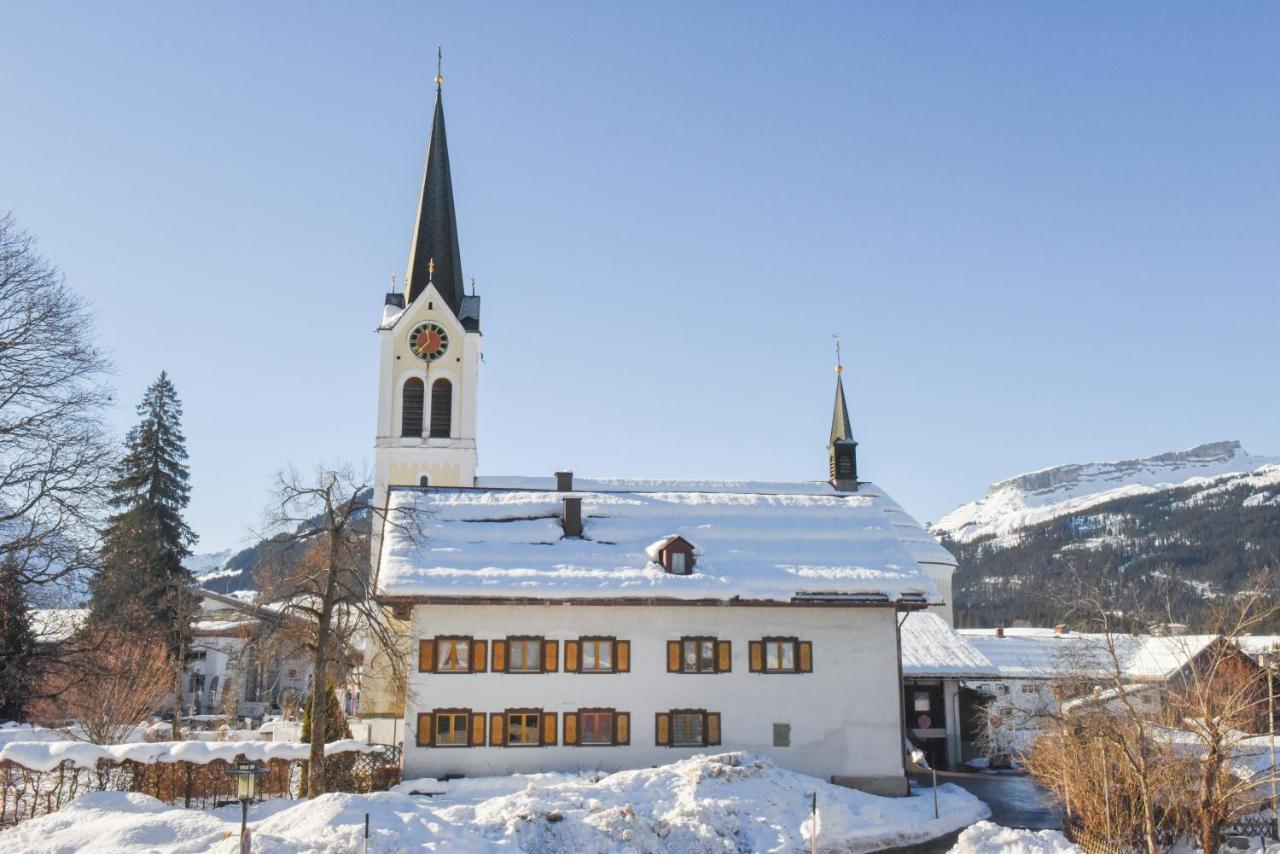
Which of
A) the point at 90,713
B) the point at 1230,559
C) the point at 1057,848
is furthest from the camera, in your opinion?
the point at 1230,559

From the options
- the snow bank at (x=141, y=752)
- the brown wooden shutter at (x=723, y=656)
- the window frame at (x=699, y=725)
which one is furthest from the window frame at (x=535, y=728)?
the brown wooden shutter at (x=723, y=656)

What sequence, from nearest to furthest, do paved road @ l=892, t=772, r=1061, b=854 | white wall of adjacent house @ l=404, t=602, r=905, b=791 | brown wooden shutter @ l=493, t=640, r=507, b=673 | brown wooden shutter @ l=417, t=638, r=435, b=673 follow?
paved road @ l=892, t=772, r=1061, b=854 → white wall of adjacent house @ l=404, t=602, r=905, b=791 → brown wooden shutter @ l=417, t=638, r=435, b=673 → brown wooden shutter @ l=493, t=640, r=507, b=673

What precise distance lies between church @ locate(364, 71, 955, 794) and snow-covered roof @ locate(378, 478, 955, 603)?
67 millimetres

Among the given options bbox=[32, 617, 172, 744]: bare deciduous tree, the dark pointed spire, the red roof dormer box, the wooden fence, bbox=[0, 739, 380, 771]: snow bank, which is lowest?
the wooden fence

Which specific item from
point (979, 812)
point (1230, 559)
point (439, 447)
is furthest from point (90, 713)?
point (1230, 559)

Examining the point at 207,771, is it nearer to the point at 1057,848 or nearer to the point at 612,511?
the point at 612,511

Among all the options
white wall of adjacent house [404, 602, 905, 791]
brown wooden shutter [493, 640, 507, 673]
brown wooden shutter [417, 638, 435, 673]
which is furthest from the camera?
brown wooden shutter [493, 640, 507, 673]

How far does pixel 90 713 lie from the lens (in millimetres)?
33906

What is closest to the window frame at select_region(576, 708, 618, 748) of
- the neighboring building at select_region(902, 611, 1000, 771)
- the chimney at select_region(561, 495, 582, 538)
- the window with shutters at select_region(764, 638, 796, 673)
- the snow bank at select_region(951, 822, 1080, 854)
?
the window with shutters at select_region(764, 638, 796, 673)

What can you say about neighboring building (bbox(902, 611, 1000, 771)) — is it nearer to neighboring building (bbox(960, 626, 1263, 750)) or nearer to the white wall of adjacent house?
neighboring building (bbox(960, 626, 1263, 750))

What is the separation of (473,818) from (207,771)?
→ 7.24 meters

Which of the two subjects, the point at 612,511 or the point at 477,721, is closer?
the point at 477,721

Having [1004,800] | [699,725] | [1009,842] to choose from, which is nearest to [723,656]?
[699,725]

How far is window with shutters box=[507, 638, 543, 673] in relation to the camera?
99.8 feet
